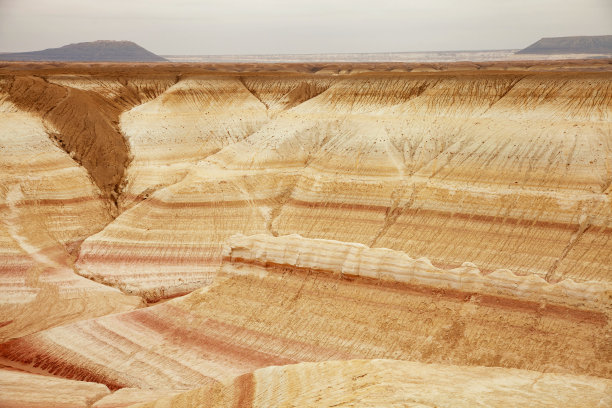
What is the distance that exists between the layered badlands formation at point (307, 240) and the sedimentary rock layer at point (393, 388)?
10 centimetres

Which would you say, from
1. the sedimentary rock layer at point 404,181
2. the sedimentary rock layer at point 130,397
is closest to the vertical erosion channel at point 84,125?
the sedimentary rock layer at point 404,181

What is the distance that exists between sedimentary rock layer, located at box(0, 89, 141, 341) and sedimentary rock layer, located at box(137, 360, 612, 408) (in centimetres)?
1748

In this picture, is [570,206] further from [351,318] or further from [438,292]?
[351,318]

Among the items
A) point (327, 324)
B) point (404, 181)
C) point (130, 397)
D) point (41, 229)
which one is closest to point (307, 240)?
point (327, 324)

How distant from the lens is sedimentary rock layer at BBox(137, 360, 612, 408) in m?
15.9

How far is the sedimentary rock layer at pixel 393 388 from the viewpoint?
1590 centimetres

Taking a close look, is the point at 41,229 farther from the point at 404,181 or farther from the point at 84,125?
the point at 404,181

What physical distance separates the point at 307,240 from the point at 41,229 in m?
26.3

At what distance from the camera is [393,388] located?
16484mm

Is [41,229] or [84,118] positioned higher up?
[84,118]

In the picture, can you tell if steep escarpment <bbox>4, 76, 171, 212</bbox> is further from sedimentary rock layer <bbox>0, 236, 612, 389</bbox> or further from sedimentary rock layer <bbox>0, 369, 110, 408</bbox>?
sedimentary rock layer <bbox>0, 369, 110, 408</bbox>

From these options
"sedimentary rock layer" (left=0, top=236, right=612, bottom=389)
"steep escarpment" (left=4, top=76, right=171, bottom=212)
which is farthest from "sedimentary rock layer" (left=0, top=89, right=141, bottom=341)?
"sedimentary rock layer" (left=0, top=236, right=612, bottom=389)

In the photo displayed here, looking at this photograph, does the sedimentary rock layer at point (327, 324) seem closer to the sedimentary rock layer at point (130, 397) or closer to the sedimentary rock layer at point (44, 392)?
the sedimentary rock layer at point (130, 397)

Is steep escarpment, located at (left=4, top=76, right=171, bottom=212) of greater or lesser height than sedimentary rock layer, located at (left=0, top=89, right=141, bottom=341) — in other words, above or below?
above
